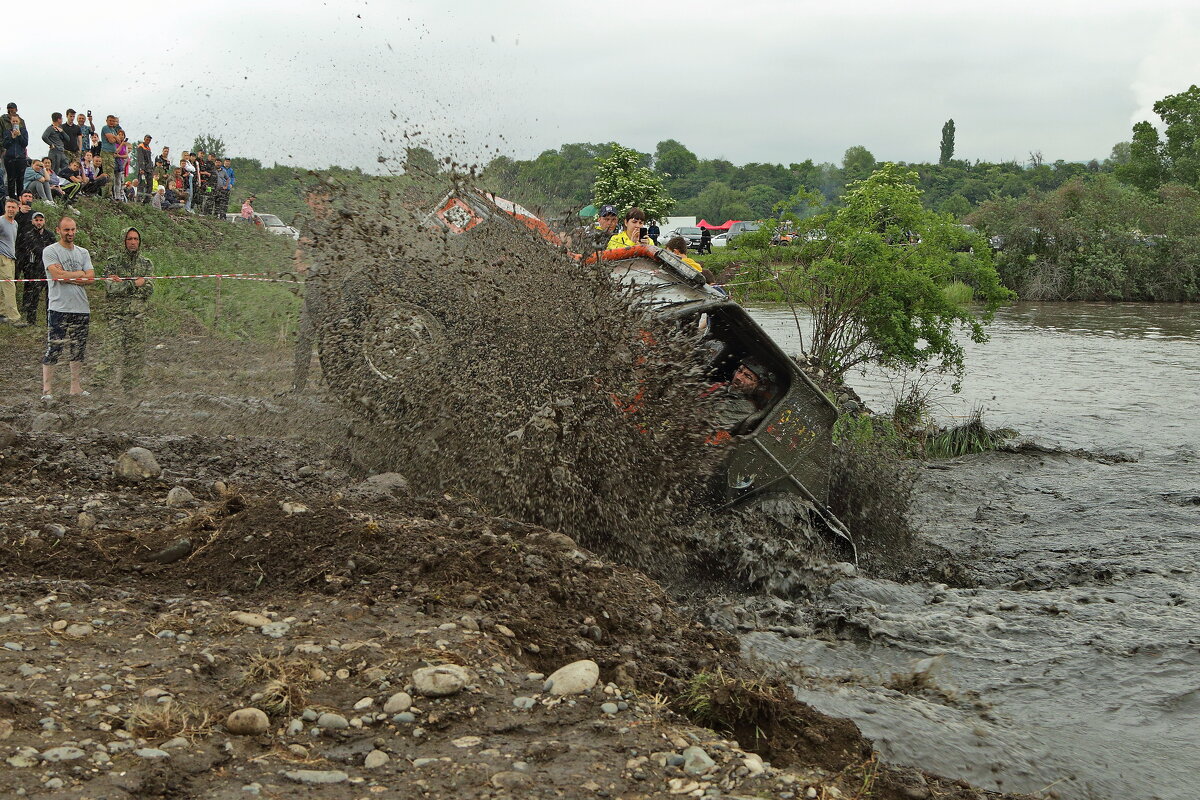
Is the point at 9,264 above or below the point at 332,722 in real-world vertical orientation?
above

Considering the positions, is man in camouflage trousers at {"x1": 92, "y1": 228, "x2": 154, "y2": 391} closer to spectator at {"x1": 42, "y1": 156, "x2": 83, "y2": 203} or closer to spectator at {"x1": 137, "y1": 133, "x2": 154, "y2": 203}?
spectator at {"x1": 42, "y1": 156, "x2": 83, "y2": 203}

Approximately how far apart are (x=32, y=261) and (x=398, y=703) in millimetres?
12572

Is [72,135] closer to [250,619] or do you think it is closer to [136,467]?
[136,467]

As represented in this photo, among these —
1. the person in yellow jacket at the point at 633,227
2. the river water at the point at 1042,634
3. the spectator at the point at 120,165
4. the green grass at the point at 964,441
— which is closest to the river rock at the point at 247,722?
the river water at the point at 1042,634

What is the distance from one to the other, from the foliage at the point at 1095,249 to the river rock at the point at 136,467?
33474mm

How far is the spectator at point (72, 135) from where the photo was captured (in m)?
18.1

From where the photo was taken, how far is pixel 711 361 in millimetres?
7445

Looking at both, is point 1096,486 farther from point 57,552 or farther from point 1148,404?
point 57,552

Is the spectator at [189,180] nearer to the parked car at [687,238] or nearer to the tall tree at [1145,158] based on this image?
the parked car at [687,238]

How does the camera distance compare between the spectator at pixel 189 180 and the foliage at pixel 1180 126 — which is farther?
the foliage at pixel 1180 126

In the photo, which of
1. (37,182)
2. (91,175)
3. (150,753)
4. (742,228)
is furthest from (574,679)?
(91,175)

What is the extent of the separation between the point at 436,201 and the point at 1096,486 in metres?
7.76

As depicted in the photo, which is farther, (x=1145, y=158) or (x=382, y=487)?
(x=1145, y=158)

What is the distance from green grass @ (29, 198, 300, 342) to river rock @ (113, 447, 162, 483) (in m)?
5.98
